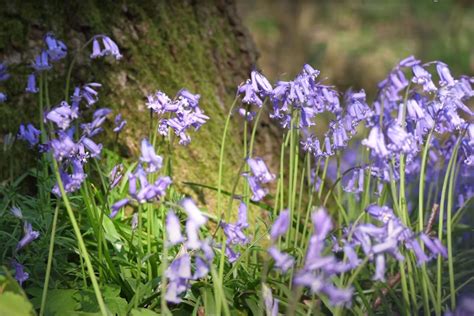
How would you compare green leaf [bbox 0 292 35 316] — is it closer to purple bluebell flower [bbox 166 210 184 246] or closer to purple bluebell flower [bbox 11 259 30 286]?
purple bluebell flower [bbox 11 259 30 286]

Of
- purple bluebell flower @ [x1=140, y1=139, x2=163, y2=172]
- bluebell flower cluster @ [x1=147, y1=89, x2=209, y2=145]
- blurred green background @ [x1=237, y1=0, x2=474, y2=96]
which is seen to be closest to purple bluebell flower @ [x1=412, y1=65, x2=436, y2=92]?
bluebell flower cluster @ [x1=147, y1=89, x2=209, y2=145]

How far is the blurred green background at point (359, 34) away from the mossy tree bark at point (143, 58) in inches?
245

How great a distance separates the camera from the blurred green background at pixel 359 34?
1112cm

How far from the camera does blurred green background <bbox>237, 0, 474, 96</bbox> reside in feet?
36.5

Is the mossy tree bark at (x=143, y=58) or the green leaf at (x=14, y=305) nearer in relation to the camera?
the green leaf at (x=14, y=305)

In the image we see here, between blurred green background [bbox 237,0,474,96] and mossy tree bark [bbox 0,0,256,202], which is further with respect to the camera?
blurred green background [bbox 237,0,474,96]

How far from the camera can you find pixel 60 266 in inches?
108

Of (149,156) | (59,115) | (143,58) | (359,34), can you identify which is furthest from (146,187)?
(359,34)

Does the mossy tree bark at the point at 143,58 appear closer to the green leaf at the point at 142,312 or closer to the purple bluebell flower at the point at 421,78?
the green leaf at the point at 142,312

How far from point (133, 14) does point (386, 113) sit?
139cm

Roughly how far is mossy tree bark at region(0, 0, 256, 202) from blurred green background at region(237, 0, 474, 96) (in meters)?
6.22

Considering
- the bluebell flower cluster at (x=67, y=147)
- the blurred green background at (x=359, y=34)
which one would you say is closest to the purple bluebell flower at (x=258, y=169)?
the bluebell flower cluster at (x=67, y=147)

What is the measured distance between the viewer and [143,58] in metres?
3.67

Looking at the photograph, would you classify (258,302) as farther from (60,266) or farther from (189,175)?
(189,175)
